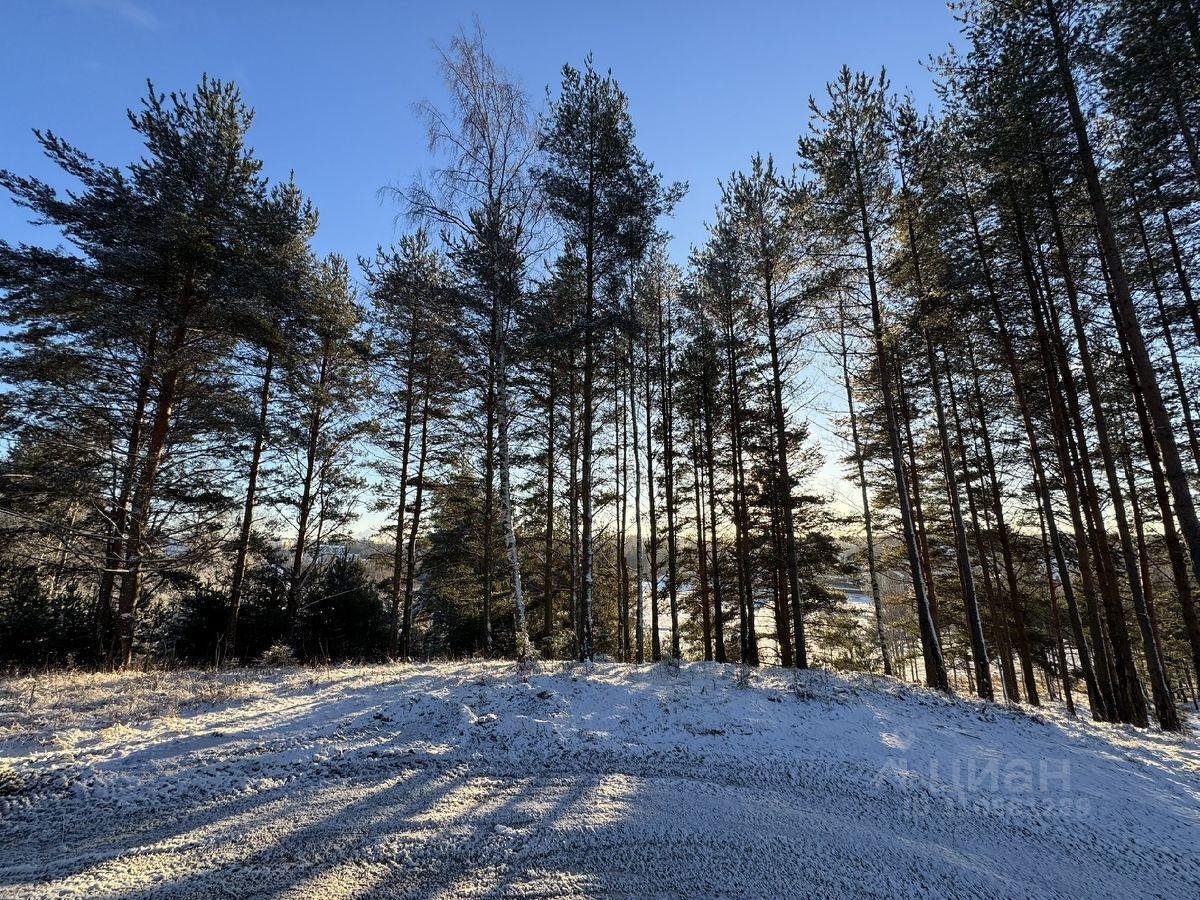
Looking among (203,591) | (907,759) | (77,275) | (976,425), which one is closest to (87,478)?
(77,275)

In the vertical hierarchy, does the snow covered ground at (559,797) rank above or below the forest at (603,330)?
below

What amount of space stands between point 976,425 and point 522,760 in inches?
629

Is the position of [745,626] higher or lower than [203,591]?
lower

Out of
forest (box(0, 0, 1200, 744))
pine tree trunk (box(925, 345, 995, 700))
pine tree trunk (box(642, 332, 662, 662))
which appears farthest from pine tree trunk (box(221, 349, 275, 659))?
pine tree trunk (box(925, 345, 995, 700))

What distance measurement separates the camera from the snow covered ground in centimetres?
320

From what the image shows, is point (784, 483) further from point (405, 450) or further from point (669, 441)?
point (405, 450)

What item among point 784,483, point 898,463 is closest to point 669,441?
point 784,483

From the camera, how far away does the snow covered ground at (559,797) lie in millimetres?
3195

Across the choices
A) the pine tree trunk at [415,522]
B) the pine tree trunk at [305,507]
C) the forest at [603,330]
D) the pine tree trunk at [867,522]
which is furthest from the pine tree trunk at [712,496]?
the pine tree trunk at [305,507]

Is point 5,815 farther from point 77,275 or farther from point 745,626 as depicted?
point 745,626

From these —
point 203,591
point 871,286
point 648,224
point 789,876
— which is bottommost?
point 789,876

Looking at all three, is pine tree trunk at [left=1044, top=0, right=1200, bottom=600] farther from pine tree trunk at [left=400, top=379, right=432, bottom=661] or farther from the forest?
pine tree trunk at [left=400, top=379, right=432, bottom=661]

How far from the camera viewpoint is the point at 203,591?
14.6m

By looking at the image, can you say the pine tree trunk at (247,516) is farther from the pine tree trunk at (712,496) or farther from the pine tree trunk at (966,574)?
the pine tree trunk at (966,574)
